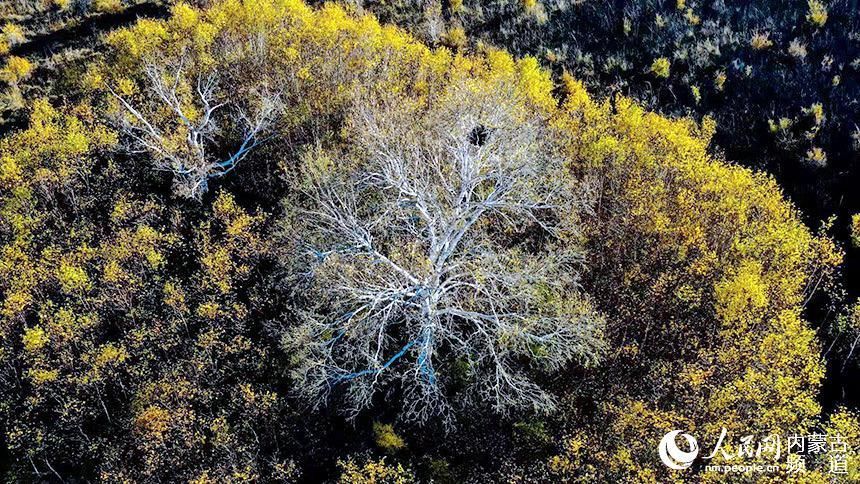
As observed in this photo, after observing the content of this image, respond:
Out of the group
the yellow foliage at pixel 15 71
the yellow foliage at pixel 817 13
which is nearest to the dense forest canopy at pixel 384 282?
the yellow foliage at pixel 15 71

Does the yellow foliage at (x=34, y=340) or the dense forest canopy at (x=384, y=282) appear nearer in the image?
the dense forest canopy at (x=384, y=282)

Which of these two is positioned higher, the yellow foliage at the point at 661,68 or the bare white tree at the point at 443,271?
the yellow foliage at the point at 661,68

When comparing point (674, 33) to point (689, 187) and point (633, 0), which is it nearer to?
point (633, 0)

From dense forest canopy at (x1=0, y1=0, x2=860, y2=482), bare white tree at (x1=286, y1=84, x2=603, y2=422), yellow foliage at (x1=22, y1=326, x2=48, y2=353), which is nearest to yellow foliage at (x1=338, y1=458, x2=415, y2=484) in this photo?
dense forest canopy at (x1=0, y1=0, x2=860, y2=482)

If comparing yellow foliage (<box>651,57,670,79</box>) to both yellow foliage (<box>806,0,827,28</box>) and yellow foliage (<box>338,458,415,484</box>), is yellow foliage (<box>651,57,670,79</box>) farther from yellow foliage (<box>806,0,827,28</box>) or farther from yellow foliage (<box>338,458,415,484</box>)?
yellow foliage (<box>338,458,415,484</box>)

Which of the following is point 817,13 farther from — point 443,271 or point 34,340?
point 34,340

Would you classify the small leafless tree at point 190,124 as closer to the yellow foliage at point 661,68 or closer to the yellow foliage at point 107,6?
the yellow foliage at point 107,6

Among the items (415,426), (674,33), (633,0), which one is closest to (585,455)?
(415,426)
